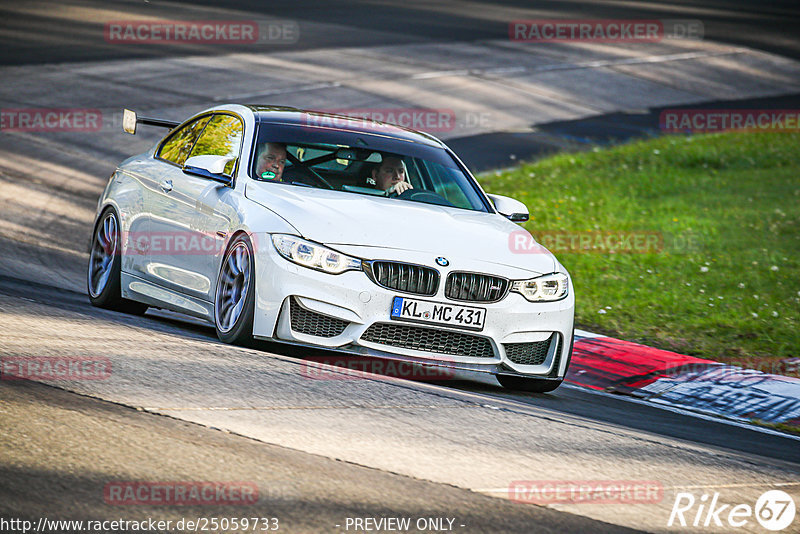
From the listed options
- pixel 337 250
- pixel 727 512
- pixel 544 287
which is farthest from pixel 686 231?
pixel 727 512

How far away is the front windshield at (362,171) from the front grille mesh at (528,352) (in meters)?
1.32

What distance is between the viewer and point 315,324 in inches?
279

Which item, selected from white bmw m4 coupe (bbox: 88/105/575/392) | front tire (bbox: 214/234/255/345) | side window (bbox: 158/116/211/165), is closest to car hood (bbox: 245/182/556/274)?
white bmw m4 coupe (bbox: 88/105/575/392)

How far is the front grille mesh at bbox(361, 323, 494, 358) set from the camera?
7113 mm

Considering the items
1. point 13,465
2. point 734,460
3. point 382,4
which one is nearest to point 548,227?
point 734,460

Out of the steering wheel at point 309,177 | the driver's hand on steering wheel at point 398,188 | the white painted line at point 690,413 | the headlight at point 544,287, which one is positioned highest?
the steering wheel at point 309,177

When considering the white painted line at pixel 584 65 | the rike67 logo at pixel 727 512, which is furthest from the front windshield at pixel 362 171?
the white painted line at pixel 584 65

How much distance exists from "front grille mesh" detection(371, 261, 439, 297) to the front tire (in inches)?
29.3

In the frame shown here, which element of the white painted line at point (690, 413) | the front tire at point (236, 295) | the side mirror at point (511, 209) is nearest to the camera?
the front tire at point (236, 295)

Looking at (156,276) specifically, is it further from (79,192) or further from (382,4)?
(382,4)

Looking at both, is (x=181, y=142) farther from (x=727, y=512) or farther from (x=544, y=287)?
(x=727, y=512)

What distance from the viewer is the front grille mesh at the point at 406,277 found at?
280 inches

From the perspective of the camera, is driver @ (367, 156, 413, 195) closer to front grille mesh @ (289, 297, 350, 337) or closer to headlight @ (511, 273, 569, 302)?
headlight @ (511, 273, 569, 302)

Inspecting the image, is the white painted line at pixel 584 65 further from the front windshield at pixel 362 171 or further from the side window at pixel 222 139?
the front windshield at pixel 362 171
